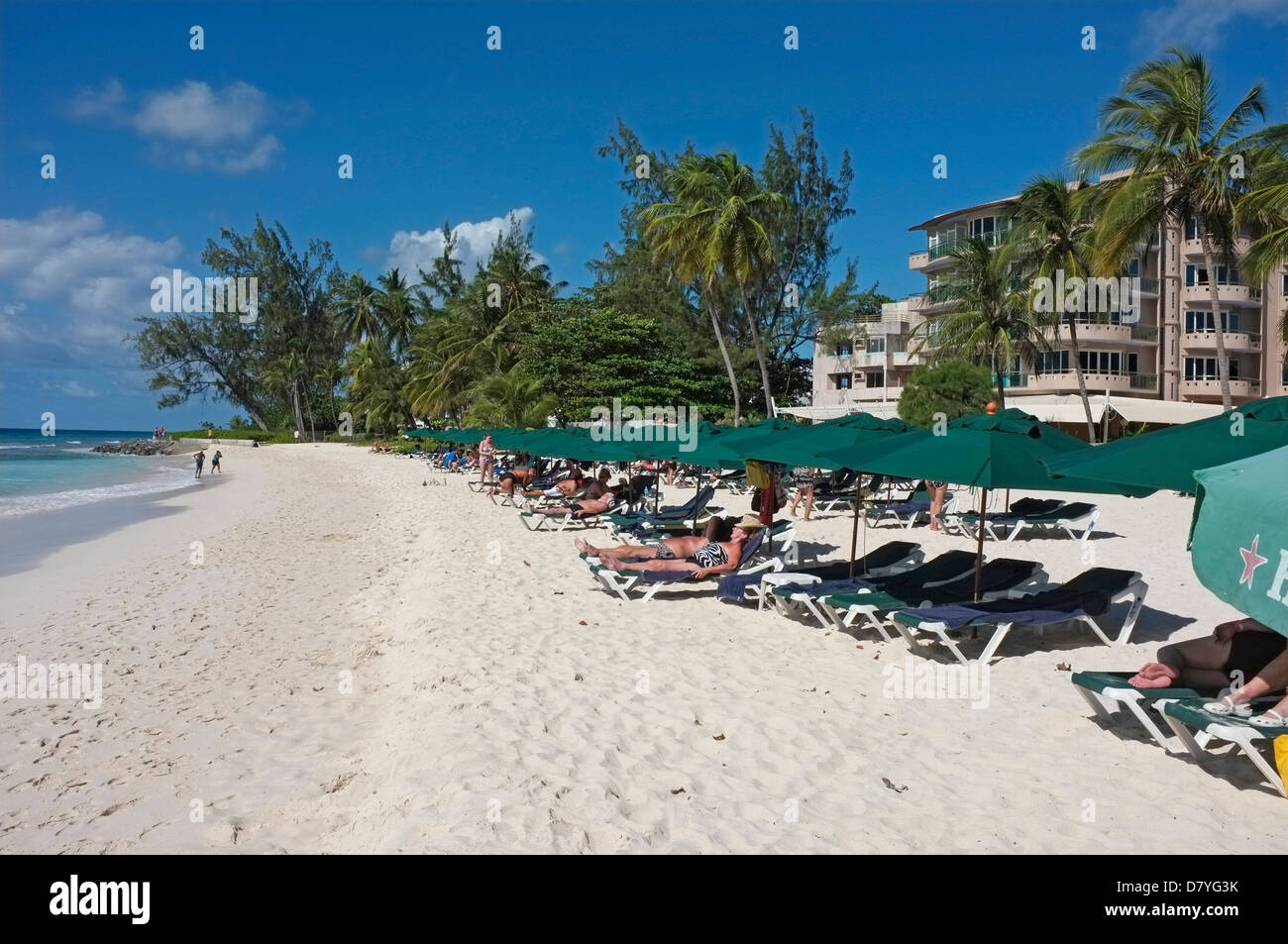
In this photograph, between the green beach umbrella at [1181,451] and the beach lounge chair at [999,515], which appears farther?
the beach lounge chair at [999,515]

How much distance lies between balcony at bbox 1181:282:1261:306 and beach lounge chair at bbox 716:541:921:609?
41150mm

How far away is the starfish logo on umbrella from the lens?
12.0ft

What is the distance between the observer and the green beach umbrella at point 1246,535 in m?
3.55

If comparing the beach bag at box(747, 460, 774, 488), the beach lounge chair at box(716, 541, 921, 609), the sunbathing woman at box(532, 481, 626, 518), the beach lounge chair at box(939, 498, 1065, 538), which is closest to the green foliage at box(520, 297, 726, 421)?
the sunbathing woman at box(532, 481, 626, 518)

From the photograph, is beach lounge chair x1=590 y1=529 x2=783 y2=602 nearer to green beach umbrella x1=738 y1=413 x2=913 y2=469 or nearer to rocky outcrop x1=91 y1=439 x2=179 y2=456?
green beach umbrella x1=738 y1=413 x2=913 y2=469

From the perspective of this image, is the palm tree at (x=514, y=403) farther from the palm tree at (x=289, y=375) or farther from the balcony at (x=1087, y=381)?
the palm tree at (x=289, y=375)

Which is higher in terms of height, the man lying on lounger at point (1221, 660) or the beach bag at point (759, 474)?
the beach bag at point (759, 474)

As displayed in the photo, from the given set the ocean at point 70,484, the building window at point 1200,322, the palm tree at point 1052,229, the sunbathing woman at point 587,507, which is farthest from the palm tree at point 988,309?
the ocean at point 70,484

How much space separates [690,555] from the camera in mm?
9680

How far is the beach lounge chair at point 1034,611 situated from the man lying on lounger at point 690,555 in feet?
8.25

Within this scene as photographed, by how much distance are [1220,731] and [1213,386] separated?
45.3 meters

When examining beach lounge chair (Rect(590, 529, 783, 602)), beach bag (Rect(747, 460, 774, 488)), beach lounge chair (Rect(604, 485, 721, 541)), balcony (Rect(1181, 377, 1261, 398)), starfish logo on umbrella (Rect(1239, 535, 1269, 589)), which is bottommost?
beach lounge chair (Rect(590, 529, 783, 602))

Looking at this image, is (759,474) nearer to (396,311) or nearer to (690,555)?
(690,555)
